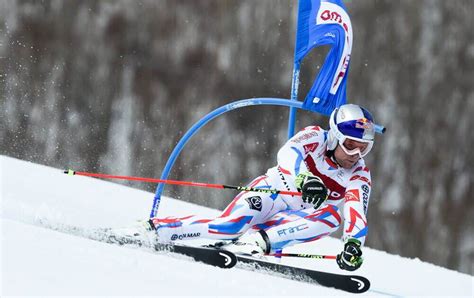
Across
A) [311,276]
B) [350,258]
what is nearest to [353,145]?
[350,258]

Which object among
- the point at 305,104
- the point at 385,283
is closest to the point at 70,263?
the point at 305,104

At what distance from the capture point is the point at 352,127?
8539 millimetres

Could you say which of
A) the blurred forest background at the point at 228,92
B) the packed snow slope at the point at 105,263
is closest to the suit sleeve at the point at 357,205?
the packed snow slope at the point at 105,263

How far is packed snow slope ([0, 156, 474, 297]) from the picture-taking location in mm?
6750

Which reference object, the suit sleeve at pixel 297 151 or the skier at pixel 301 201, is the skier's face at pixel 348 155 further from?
the suit sleeve at pixel 297 151

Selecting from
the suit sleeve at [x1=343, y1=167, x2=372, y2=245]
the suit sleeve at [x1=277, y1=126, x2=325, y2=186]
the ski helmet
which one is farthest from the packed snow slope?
the ski helmet

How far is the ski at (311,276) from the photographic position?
8.46m

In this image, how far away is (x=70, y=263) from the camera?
23.2 ft

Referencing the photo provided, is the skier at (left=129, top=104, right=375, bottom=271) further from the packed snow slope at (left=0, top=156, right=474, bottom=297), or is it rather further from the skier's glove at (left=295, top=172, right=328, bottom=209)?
the packed snow slope at (left=0, top=156, right=474, bottom=297)

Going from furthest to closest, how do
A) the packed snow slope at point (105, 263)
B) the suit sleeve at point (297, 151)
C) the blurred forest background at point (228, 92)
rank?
the blurred forest background at point (228, 92) < the suit sleeve at point (297, 151) < the packed snow slope at point (105, 263)

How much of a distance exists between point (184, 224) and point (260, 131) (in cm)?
1539

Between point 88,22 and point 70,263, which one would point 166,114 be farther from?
point 70,263

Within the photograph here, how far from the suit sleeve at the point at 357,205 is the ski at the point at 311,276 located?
256 millimetres

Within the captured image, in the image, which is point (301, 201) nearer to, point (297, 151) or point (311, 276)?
point (297, 151)
